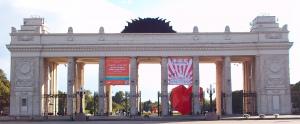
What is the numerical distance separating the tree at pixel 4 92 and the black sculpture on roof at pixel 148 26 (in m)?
23.2

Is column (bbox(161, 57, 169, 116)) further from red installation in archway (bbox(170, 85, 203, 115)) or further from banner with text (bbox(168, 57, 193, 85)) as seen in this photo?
red installation in archway (bbox(170, 85, 203, 115))

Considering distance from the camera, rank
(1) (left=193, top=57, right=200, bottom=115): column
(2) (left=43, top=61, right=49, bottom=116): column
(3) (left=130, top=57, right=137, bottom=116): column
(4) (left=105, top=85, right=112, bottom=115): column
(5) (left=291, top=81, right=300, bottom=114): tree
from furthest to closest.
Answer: (5) (left=291, top=81, right=300, bottom=114): tree < (4) (left=105, top=85, right=112, bottom=115): column < (2) (left=43, top=61, right=49, bottom=116): column < (3) (left=130, top=57, right=137, bottom=116): column < (1) (left=193, top=57, right=200, bottom=115): column

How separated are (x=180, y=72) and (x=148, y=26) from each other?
8.15 metres

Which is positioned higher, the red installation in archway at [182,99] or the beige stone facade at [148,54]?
the beige stone facade at [148,54]

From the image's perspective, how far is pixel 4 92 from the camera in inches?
3541

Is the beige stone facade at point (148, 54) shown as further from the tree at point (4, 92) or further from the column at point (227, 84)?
the tree at point (4, 92)

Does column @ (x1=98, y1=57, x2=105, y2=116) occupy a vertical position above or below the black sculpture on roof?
below

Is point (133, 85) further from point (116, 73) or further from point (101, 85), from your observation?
point (101, 85)

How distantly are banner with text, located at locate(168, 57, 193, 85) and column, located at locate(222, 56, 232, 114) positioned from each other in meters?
4.40

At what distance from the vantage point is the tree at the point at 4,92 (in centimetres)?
8950

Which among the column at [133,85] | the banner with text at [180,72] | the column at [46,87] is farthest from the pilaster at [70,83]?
the banner with text at [180,72]

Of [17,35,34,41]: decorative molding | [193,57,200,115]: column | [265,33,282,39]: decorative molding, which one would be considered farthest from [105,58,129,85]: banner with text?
[265,33,282,39]: decorative molding

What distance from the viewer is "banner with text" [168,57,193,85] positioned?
7588 centimetres

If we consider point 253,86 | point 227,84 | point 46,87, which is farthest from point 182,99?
point 46,87
